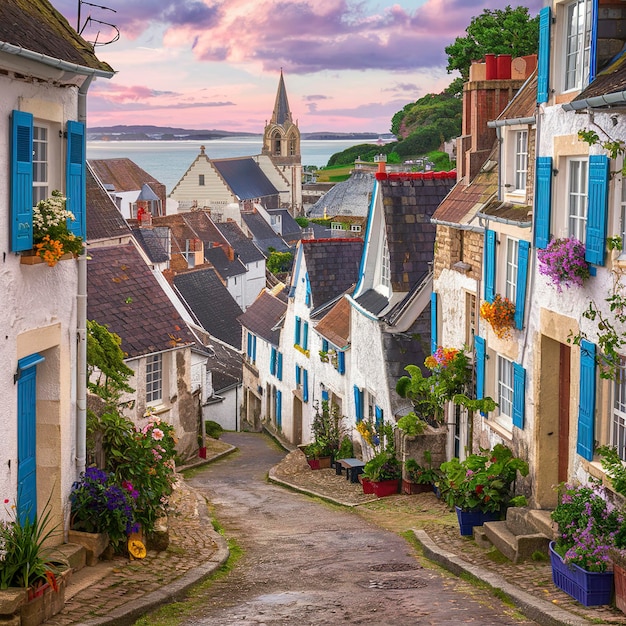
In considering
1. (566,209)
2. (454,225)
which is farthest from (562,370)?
(454,225)

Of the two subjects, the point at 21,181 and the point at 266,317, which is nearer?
the point at 21,181

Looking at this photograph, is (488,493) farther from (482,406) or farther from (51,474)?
(51,474)

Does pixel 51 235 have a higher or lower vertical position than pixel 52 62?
lower

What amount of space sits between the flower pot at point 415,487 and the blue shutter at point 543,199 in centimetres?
747

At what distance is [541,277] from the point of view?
46.0ft

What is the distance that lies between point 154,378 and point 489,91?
11.3 meters

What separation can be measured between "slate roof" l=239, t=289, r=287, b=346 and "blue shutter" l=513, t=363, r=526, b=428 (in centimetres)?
2259

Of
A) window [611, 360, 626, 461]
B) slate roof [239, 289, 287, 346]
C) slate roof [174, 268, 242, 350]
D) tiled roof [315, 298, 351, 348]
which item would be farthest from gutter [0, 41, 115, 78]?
slate roof [174, 268, 242, 350]

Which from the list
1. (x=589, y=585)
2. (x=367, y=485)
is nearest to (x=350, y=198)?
(x=367, y=485)

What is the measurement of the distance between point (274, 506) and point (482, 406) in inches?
224

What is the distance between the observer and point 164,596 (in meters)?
11.5

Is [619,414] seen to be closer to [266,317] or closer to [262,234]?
[266,317]

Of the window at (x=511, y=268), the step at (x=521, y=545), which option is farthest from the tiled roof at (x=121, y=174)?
the step at (x=521, y=545)

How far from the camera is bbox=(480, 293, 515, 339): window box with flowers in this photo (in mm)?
15086
